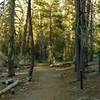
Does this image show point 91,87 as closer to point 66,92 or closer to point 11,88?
point 66,92

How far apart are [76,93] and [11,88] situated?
4170 mm

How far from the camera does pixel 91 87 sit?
706 inches

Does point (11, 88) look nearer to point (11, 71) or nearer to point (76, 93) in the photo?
point (76, 93)

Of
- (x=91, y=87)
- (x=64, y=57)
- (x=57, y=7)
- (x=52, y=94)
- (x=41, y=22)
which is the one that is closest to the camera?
(x=52, y=94)

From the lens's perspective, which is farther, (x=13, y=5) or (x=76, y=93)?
(x=13, y=5)

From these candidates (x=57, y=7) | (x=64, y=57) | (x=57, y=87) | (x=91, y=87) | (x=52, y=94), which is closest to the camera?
(x=52, y=94)

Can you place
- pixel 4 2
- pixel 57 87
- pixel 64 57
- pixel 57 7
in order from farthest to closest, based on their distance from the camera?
pixel 64 57
pixel 57 7
pixel 4 2
pixel 57 87

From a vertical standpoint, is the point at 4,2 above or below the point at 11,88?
above

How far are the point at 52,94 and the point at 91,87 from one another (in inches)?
100

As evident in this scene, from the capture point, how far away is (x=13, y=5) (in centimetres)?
2564

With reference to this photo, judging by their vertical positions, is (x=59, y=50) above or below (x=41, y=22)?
below

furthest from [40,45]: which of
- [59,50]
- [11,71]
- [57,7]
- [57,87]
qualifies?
[57,87]

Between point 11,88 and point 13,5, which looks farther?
point 13,5

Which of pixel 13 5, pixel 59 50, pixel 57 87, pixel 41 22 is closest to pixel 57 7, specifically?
Answer: pixel 41 22
